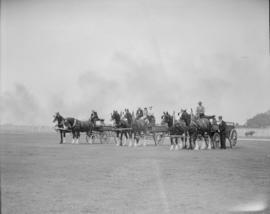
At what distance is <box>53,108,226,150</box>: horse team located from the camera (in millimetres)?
23422

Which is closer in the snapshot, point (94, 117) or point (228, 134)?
point (228, 134)

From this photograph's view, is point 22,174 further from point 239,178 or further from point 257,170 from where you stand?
point 257,170

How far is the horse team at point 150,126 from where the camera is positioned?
23.4 m

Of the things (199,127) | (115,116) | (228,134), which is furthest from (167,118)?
(115,116)

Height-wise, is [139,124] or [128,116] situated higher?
[128,116]

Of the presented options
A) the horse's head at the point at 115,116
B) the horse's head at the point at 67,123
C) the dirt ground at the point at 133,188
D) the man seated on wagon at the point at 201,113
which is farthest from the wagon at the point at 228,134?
the dirt ground at the point at 133,188

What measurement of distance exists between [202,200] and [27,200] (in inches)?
124

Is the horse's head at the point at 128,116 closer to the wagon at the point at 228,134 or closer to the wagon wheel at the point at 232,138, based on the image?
the wagon at the point at 228,134

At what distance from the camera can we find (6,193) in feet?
28.3

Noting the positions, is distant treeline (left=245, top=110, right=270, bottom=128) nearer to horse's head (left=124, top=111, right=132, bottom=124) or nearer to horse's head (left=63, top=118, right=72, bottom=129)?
horse's head (left=124, top=111, right=132, bottom=124)

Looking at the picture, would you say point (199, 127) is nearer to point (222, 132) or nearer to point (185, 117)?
point (185, 117)

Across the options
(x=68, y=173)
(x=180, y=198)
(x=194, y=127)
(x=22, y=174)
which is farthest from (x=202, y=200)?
(x=194, y=127)

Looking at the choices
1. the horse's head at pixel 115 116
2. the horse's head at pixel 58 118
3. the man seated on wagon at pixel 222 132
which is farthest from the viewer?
the horse's head at pixel 58 118

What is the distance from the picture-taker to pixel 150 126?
27.5 meters
